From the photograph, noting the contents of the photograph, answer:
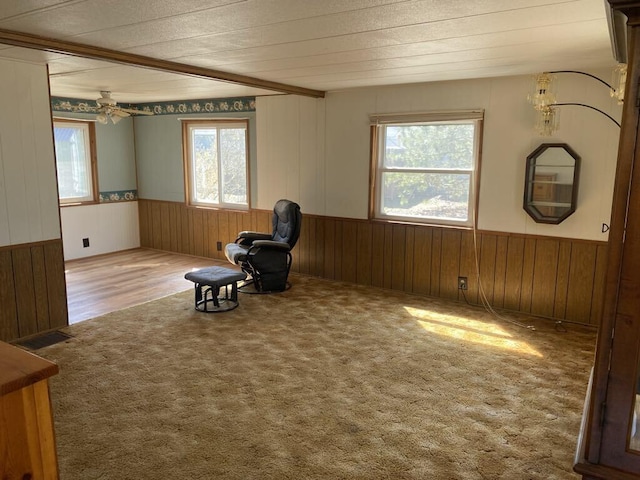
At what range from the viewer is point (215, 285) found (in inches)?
175

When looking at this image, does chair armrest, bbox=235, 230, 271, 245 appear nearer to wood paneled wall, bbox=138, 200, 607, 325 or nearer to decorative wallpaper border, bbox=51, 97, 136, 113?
wood paneled wall, bbox=138, 200, 607, 325

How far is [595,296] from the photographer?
168 inches

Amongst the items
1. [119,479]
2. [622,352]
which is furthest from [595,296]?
[119,479]

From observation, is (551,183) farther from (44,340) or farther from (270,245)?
(44,340)

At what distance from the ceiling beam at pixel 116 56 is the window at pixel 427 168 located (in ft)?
4.73

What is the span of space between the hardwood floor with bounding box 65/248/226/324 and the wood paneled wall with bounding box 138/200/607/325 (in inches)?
36.4

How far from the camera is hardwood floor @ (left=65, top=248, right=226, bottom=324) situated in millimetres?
4926

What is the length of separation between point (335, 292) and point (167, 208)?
11.1ft

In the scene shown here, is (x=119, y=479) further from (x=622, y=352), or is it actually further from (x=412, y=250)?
(x=412, y=250)

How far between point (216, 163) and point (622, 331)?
616cm

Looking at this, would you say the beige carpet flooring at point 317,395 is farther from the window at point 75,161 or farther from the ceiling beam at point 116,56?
the window at point 75,161

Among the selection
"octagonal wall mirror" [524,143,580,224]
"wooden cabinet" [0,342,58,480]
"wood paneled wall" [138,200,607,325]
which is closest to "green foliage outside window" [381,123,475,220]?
"wood paneled wall" [138,200,607,325]

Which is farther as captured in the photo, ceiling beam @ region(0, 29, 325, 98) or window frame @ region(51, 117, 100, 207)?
window frame @ region(51, 117, 100, 207)

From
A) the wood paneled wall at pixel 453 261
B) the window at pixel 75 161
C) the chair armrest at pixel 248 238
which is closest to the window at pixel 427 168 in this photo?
the wood paneled wall at pixel 453 261
